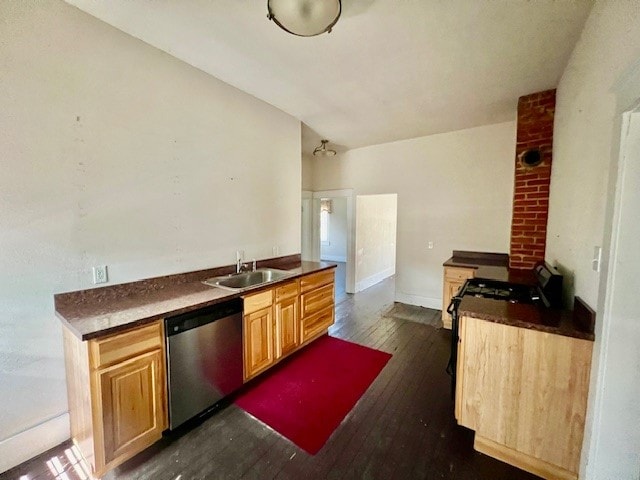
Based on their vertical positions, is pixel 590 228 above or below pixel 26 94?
below

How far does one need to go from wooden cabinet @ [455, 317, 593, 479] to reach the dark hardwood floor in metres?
0.15

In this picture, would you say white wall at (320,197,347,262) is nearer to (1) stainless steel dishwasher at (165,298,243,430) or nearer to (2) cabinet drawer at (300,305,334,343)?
(2) cabinet drawer at (300,305,334,343)

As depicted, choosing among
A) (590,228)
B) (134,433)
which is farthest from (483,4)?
(134,433)

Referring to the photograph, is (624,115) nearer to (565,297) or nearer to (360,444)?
(565,297)

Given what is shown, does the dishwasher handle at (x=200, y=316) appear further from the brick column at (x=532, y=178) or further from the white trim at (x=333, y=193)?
the white trim at (x=333, y=193)

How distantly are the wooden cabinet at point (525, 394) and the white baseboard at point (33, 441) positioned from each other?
2617mm

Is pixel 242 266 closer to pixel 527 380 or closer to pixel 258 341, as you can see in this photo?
pixel 258 341

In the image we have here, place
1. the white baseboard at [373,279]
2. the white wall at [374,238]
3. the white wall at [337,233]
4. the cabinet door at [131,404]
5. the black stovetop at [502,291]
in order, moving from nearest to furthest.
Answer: the cabinet door at [131,404] < the black stovetop at [502,291] < the white wall at [374,238] < the white baseboard at [373,279] < the white wall at [337,233]

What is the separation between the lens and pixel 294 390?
2293mm

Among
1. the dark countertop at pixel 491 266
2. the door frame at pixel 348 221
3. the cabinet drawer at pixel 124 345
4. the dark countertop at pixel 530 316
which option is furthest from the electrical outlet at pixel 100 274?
the door frame at pixel 348 221

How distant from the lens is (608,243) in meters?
1.23

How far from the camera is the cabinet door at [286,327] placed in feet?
8.30

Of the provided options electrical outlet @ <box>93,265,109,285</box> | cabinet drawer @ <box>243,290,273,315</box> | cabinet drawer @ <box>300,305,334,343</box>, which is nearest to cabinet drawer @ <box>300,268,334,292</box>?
cabinet drawer @ <box>300,305,334,343</box>

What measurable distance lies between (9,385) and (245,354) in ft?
4.52
